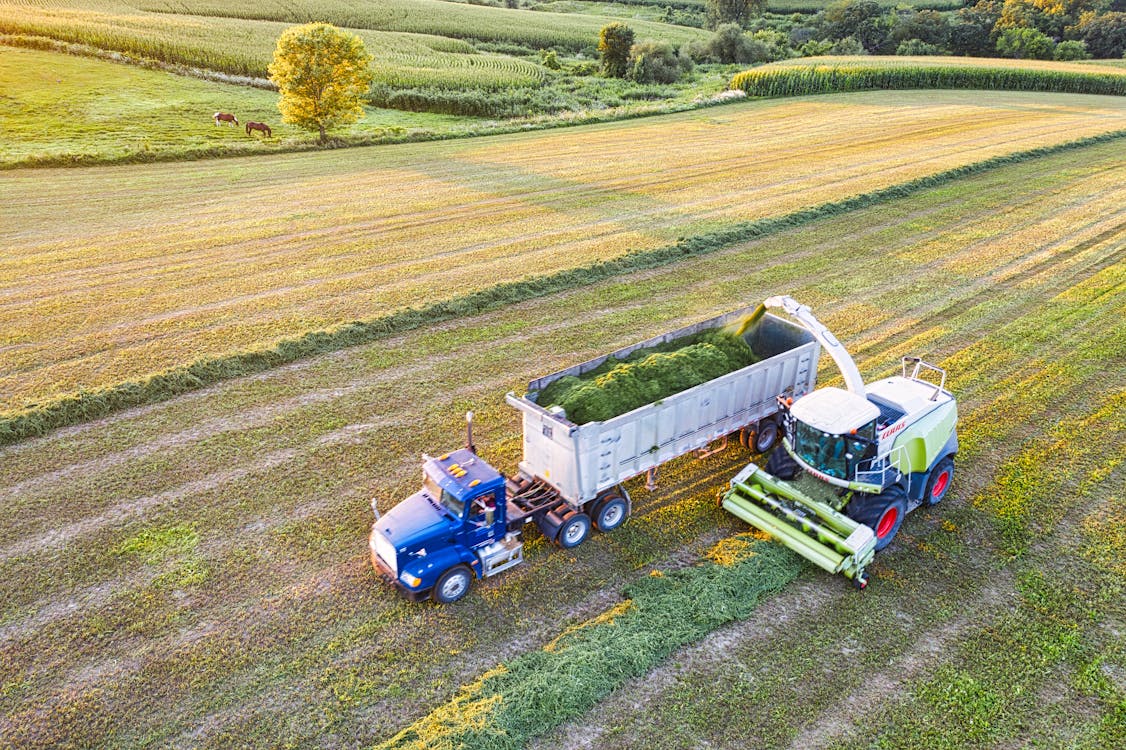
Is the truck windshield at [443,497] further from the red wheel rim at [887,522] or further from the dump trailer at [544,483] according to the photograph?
the red wheel rim at [887,522]

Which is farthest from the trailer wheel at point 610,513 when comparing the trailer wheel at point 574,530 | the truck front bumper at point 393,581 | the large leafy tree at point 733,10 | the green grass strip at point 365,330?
the large leafy tree at point 733,10

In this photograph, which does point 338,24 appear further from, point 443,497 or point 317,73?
point 443,497

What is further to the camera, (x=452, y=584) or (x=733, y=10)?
(x=733, y=10)

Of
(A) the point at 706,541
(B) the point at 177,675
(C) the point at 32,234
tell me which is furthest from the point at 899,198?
(C) the point at 32,234

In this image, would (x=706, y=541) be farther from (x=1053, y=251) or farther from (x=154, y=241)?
(x=154, y=241)

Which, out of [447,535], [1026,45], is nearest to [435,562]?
[447,535]

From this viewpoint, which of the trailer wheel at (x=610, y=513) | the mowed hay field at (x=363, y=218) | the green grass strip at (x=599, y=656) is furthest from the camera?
the mowed hay field at (x=363, y=218)

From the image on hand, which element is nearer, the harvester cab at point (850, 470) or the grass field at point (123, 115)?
the harvester cab at point (850, 470)
